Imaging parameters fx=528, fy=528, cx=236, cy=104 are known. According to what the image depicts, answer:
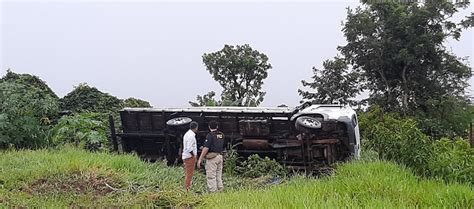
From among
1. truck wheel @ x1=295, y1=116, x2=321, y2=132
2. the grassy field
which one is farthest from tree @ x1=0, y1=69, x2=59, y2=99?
truck wheel @ x1=295, y1=116, x2=321, y2=132

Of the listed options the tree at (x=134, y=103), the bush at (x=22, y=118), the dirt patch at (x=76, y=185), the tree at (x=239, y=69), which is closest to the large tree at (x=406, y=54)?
the tree at (x=239, y=69)

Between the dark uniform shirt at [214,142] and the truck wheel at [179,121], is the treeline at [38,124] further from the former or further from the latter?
the dark uniform shirt at [214,142]

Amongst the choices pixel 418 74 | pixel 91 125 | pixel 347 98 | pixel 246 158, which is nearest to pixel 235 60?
pixel 347 98

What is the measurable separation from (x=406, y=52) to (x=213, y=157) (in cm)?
1780

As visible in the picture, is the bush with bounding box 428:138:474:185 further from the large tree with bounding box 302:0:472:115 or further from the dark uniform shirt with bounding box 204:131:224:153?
the large tree with bounding box 302:0:472:115

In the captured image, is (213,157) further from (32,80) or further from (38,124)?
(32,80)

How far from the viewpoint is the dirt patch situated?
27.6 ft

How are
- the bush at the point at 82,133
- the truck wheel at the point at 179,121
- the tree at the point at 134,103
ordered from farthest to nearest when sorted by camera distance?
the tree at the point at 134,103, the bush at the point at 82,133, the truck wheel at the point at 179,121

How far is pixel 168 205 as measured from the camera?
718 cm

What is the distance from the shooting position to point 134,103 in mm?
21531

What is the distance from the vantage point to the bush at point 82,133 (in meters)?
14.8

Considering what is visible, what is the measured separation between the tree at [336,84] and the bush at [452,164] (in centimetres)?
1897

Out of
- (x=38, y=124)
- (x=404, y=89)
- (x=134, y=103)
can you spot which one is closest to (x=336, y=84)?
(x=404, y=89)

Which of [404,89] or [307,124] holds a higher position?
[404,89]
